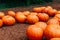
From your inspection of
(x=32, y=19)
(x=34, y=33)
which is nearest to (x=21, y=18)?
(x=32, y=19)

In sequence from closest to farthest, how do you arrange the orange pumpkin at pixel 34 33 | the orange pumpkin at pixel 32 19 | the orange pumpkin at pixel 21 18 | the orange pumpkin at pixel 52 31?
1. the orange pumpkin at pixel 52 31
2. the orange pumpkin at pixel 34 33
3. the orange pumpkin at pixel 32 19
4. the orange pumpkin at pixel 21 18

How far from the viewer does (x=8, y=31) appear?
276 centimetres

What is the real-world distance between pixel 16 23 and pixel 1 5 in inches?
74.1

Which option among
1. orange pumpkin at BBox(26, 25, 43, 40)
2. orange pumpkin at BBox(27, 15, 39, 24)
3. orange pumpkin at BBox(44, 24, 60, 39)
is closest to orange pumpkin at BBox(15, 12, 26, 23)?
orange pumpkin at BBox(27, 15, 39, 24)

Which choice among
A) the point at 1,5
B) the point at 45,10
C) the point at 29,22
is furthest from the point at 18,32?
the point at 1,5

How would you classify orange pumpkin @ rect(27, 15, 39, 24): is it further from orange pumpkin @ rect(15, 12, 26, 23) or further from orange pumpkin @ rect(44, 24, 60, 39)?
orange pumpkin @ rect(44, 24, 60, 39)

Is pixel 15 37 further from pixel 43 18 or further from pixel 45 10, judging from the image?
pixel 45 10

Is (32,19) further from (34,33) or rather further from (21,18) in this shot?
(34,33)

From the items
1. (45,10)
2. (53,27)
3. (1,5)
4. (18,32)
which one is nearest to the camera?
(53,27)

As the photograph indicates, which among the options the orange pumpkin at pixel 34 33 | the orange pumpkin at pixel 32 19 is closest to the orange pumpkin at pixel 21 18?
the orange pumpkin at pixel 32 19

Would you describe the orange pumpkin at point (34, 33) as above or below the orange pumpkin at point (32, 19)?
above

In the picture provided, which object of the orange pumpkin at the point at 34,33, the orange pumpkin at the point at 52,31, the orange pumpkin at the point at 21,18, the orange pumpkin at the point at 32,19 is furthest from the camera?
the orange pumpkin at the point at 21,18

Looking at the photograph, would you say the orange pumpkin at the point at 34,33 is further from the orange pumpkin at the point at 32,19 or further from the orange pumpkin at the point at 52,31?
Result: the orange pumpkin at the point at 32,19

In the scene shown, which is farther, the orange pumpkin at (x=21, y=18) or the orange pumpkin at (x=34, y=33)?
the orange pumpkin at (x=21, y=18)
